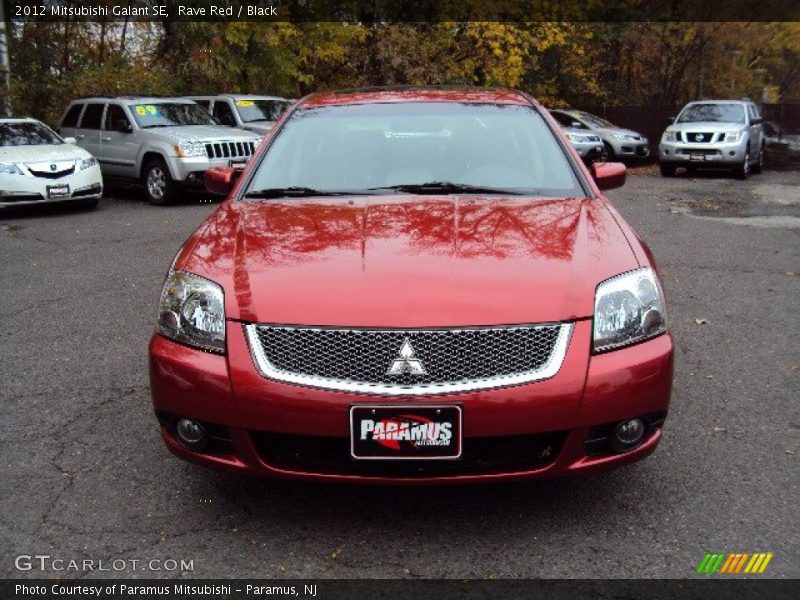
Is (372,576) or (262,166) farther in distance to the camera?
(262,166)

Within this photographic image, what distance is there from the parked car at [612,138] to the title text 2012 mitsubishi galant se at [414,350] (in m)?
19.7

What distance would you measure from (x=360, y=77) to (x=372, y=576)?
23.3m

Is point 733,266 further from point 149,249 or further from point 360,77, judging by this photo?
point 360,77

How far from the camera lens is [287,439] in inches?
117

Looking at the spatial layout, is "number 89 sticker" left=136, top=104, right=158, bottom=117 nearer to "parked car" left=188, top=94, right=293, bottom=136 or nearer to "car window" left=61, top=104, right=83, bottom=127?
"car window" left=61, top=104, right=83, bottom=127

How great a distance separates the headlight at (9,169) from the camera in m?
12.1

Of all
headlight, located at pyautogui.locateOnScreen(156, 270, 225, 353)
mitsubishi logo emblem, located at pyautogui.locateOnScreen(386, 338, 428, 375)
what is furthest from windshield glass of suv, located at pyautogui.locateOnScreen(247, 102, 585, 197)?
mitsubishi logo emblem, located at pyautogui.locateOnScreen(386, 338, 428, 375)

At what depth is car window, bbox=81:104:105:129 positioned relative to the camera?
1505 cm

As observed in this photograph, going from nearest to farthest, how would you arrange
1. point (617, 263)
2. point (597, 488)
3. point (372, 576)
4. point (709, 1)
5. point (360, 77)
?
1. point (372, 576)
2. point (617, 263)
3. point (597, 488)
4. point (360, 77)
5. point (709, 1)

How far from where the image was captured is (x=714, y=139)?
61.5ft

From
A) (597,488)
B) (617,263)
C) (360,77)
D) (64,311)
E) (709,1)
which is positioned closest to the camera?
(617,263)

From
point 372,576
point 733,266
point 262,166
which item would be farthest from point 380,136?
point 733,266

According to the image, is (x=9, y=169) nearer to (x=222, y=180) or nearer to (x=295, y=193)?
(x=222, y=180)

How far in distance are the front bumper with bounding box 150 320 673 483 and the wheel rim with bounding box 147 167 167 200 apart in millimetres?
11378
